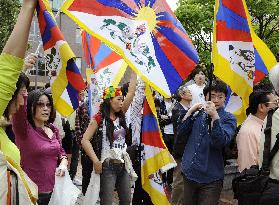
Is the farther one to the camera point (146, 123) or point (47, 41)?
Result: point (146, 123)

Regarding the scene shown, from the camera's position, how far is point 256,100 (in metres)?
4.68

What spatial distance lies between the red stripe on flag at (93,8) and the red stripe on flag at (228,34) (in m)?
1.04

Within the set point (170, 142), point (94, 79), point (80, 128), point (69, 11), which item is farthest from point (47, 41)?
point (170, 142)

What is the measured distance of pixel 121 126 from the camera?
542cm

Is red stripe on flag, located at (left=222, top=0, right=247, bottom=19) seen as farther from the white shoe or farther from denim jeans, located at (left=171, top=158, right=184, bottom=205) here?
the white shoe

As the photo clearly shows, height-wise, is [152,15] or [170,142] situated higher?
[152,15]

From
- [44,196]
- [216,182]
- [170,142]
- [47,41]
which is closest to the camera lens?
[47,41]

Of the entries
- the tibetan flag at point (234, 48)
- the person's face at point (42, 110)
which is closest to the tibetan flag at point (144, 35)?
the tibetan flag at point (234, 48)

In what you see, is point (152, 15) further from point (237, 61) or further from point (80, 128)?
point (80, 128)

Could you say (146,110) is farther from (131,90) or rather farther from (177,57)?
(177,57)

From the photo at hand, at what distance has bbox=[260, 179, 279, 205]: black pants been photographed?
302cm

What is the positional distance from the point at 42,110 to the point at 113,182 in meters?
1.42

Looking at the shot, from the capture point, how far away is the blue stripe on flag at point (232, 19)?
476cm

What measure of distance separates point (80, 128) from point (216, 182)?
369 cm
